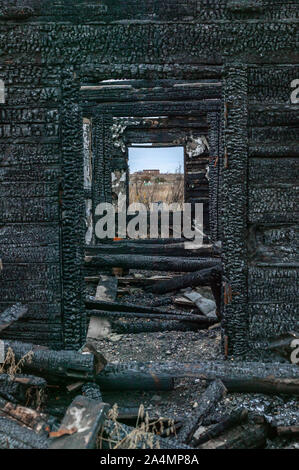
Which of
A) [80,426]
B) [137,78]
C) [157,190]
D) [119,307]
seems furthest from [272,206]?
[157,190]

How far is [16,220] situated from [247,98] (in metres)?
2.27

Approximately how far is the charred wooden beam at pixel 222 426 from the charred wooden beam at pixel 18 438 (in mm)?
915

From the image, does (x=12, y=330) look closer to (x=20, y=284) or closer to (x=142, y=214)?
(x=20, y=284)

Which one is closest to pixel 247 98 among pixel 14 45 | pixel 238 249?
pixel 238 249

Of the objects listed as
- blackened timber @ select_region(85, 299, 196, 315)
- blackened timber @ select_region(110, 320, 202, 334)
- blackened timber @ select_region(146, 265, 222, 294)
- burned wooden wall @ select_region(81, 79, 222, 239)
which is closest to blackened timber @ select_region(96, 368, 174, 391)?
blackened timber @ select_region(110, 320, 202, 334)

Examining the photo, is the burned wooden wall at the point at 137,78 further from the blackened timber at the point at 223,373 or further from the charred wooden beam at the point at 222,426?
the charred wooden beam at the point at 222,426

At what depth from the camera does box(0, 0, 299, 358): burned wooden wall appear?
318 cm

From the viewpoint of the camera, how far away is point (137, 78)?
10.8 ft

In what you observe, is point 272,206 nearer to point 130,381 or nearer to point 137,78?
point 137,78

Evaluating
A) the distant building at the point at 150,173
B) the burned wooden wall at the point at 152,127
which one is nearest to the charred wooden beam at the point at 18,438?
the burned wooden wall at the point at 152,127

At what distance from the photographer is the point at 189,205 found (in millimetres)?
11445

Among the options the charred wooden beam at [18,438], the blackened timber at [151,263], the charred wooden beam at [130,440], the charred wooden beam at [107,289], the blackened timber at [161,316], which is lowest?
the blackened timber at [161,316]

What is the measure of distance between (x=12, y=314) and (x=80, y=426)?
1.50m

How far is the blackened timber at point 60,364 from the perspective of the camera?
8.69ft
